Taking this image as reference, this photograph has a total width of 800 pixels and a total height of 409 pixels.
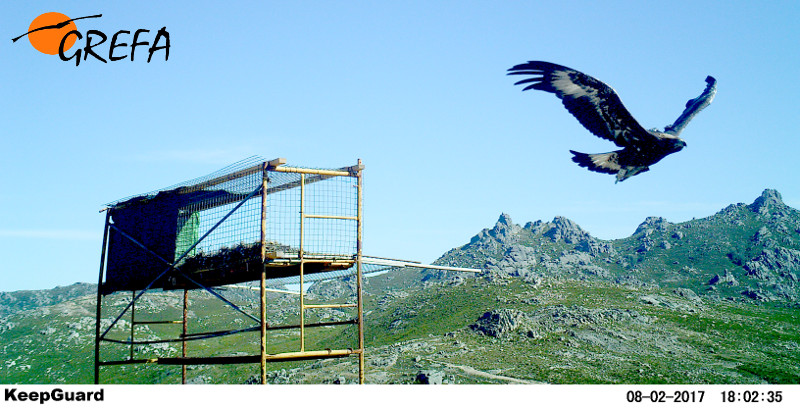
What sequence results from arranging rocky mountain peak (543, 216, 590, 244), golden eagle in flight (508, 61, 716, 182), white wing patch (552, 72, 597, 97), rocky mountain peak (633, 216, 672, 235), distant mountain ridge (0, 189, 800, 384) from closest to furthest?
golden eagle in flight (508, 61, 716, 182), white wing patch (552, 72, 597, 97), distant mountain ridge (0, 189, 800, 384), rocky mountain peak (633, 216, 672, 235), rocky mountain peak (543, 216, 590, 244)

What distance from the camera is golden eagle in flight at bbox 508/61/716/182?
11062 mm

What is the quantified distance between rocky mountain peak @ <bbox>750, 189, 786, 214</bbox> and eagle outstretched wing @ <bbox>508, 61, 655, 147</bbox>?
17927 cm

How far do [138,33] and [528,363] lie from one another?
65.2 metres

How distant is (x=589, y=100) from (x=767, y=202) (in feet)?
601

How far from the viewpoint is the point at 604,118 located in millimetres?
11844

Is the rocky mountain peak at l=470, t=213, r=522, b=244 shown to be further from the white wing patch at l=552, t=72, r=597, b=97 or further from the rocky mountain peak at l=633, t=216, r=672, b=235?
the white wing patch at l=552, t=72, r=597, b=97

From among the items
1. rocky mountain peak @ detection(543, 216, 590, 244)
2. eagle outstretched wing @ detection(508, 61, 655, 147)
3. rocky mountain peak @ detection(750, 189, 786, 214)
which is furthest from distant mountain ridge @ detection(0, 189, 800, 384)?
eagle outstretched wing @ detection(508, 61, 655, 147)

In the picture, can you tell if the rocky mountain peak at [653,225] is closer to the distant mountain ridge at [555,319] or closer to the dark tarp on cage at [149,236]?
the distant mountain ridge at [555,319]

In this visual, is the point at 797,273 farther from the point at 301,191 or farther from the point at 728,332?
the point at 301,191

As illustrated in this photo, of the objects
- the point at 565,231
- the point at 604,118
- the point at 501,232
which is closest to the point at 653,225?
the point at 565,231

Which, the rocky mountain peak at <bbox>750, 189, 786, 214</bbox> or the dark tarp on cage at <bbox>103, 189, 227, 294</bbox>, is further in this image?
the rocky mountain peak at <bbox>750, 189, 786, 214</bbox>

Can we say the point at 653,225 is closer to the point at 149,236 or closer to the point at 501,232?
the point at 501,232

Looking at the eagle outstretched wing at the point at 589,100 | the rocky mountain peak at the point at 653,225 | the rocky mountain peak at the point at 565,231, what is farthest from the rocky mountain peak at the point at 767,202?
the eagle outstretched wing at the point at 589,100
